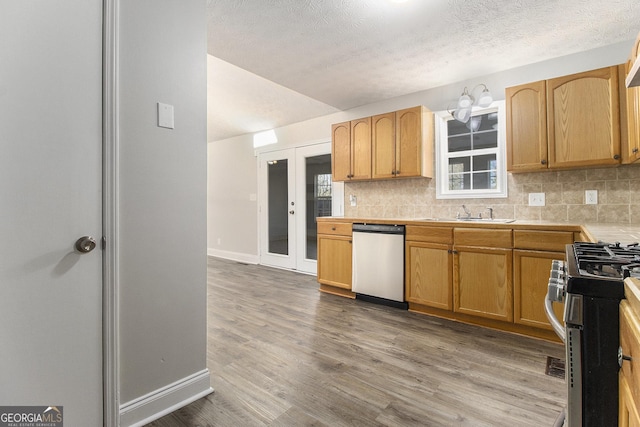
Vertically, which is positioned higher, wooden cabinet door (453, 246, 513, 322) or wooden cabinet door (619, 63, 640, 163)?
wooden cabinet door (619, 63, 640, 163)

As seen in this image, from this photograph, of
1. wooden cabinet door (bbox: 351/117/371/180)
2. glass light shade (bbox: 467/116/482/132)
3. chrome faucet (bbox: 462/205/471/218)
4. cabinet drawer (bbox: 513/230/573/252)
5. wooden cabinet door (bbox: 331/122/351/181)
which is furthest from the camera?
wooden cabinet door (bbox: 331/122/351/181)

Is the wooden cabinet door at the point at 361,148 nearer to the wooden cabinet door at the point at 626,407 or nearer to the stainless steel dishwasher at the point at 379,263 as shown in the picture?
the stainless steel dishwasher at the point at 379,263

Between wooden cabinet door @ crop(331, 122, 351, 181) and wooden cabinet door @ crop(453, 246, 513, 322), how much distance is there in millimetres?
1804

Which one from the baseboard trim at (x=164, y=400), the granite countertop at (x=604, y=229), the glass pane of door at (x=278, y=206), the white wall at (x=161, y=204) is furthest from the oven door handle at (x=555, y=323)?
the glass pane of door at (x=278, y=206)

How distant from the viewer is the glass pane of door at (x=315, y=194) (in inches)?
190

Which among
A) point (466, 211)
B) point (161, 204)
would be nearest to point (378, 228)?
point (466, 211)

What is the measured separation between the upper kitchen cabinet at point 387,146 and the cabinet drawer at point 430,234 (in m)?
0.72

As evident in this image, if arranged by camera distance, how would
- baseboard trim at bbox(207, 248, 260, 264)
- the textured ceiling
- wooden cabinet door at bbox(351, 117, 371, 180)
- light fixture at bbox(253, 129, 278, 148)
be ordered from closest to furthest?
the textured ceiling → wooden cabinet door at bbox(351, 117, 371, 180) → light fixture at bbox(253, 129, 278, 148) → baseboard trim at bbox(207, 248, 260, 264)

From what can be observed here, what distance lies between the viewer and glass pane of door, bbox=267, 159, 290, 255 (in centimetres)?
536

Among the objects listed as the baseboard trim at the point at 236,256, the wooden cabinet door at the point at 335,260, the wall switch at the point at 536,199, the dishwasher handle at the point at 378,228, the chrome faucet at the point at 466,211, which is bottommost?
the baseboard trim at the point at 236,256

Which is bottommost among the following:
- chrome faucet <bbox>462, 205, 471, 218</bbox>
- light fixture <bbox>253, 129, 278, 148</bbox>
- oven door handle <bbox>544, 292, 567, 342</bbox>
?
oven door handle <bbox>544, 292, 567, 342</bbox>

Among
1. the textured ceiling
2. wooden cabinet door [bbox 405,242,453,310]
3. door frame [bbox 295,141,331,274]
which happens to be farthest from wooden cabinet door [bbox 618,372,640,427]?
door frame [bbox 295,141,331,274]

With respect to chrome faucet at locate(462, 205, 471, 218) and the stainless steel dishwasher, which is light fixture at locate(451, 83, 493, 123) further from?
the stainless steel dishwasher

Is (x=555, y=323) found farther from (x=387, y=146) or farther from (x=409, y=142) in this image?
(x=387, y=146)
